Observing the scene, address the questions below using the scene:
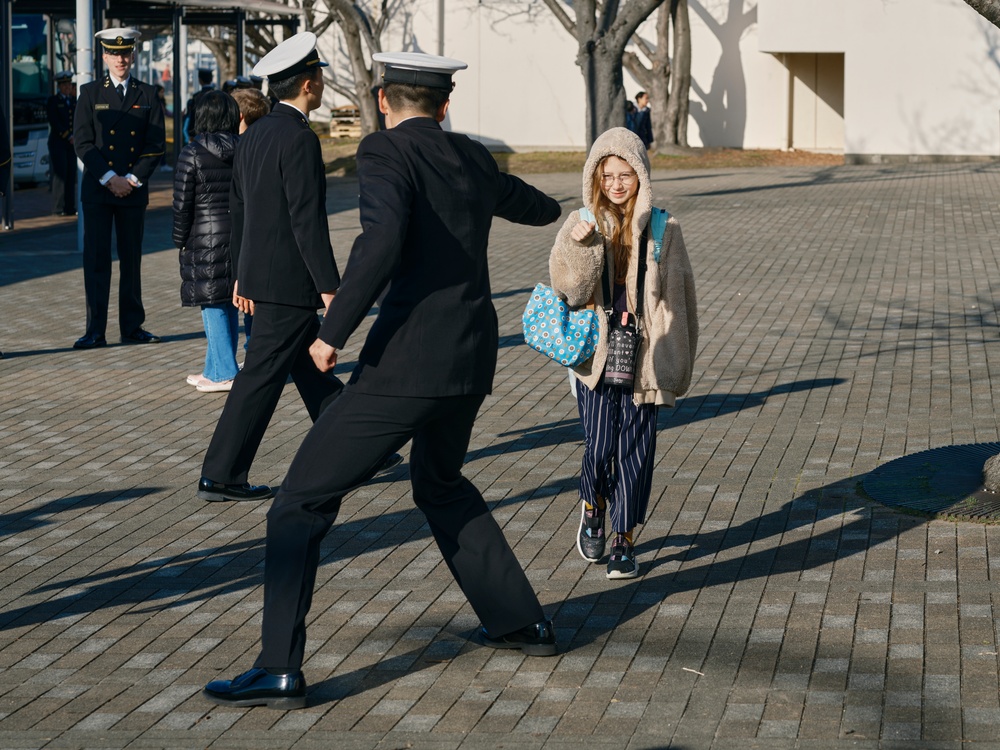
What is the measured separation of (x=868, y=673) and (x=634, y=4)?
741 inches

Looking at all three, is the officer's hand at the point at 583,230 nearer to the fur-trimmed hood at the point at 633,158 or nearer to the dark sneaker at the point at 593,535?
the fur-trimmed hood at the point at 633,158

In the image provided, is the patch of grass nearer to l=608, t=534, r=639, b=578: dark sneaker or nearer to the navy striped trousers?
the navy striped trousers

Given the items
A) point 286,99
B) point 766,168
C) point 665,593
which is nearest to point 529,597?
point 665,593

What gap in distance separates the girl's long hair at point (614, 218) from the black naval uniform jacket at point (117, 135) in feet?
19.5

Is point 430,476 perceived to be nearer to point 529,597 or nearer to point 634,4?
point 529,597

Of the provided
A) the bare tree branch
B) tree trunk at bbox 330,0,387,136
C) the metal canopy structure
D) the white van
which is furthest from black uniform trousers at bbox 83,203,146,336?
tree trunk at bbox 330,0,387,136

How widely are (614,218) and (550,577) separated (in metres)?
1.35

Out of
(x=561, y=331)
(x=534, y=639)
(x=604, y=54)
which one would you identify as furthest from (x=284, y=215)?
(x=604, y=54)

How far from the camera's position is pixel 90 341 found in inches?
433

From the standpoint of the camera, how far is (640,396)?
18.2 ft

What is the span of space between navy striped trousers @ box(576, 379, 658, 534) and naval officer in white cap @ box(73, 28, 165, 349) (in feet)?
19.7

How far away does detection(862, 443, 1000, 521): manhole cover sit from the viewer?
250 inches

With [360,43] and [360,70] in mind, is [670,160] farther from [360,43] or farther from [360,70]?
[360,43]

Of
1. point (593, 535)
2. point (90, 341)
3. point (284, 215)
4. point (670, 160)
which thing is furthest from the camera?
point (670, 160)
